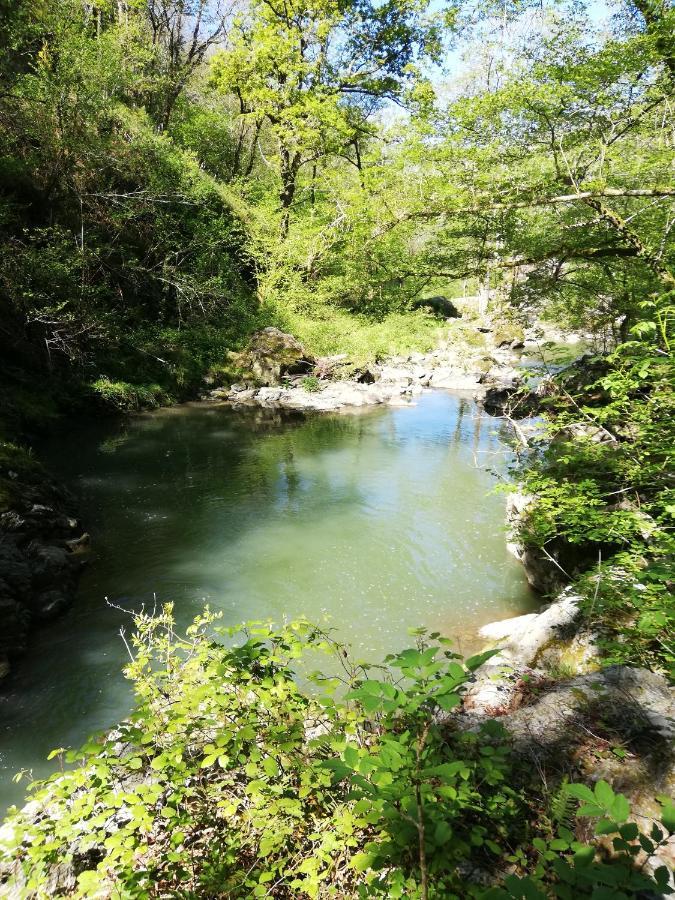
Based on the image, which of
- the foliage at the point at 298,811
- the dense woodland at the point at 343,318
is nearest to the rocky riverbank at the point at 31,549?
the dense woodland at the point at 343,318

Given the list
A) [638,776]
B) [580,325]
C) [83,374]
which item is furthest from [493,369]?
[638,776]

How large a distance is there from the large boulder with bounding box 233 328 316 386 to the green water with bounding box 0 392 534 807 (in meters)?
4.76

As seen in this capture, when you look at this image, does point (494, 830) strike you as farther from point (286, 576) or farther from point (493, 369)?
point (493, 369)

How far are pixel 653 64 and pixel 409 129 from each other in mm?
4219

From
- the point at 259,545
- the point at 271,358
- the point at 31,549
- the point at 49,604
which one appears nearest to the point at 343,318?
the point at 271,358

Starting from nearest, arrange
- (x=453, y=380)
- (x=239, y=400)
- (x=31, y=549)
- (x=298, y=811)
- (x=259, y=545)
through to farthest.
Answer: (x=298, y=811), (x=31, y=549), (x=259, y=545), (x=239, y=400), (x=453, y=380)

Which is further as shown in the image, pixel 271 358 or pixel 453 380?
pixel 453 380

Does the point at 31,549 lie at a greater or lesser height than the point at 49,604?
greater

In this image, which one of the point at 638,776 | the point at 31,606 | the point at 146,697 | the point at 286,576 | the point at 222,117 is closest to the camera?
the point at 638,776

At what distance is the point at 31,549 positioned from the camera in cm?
597

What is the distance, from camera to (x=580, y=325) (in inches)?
334

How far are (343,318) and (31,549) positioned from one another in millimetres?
16901

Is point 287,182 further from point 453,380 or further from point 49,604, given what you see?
point 49,604

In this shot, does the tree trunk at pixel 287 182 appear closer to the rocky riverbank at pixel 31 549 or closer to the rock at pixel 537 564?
the rocky riverbank at pixel 31 549
